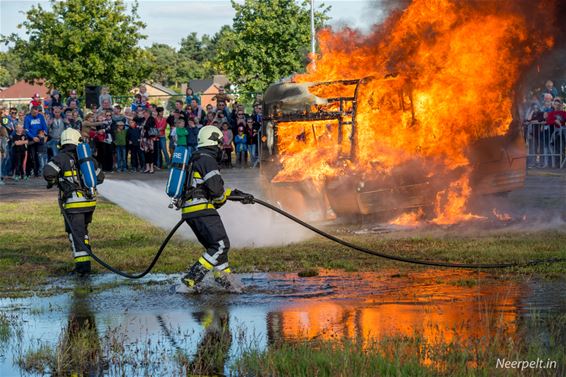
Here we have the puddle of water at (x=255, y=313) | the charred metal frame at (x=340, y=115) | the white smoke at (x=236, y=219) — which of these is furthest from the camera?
the charred metal frame at (x=340, y=115)

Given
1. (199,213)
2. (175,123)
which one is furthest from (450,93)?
(175,123)

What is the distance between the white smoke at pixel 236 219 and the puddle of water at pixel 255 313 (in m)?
3.11

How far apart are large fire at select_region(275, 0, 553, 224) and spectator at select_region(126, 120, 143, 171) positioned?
12708 millimetres

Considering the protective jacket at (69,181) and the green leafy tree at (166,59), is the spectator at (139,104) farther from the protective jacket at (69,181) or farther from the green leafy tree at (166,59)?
the green leafy tree at (166,59)

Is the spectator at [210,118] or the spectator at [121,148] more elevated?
the spectator at [210,118]

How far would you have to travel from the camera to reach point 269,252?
12719 millimetres

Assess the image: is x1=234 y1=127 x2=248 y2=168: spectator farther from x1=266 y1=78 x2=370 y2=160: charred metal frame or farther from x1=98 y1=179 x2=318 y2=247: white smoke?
x1=266 y1=78 x2=370 y2=160: charred metal frame

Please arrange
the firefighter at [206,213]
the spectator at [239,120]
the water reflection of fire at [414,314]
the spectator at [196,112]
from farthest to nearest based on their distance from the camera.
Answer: the spectator at [239,120], the spectator at [196,112], the firefighter at [206,213], the water reflection of fire at [414,314]

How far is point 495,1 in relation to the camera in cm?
1491

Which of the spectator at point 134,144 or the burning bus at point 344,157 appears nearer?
the burning bus at point 344,157

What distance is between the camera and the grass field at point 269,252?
1153 cm

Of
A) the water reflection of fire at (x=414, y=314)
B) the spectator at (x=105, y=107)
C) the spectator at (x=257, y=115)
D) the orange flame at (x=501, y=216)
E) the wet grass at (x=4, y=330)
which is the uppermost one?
the spectator at (x=105, y=107)

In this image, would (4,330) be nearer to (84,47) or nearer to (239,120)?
(239,120)

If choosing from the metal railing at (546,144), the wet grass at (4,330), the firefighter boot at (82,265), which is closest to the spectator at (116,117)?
the metal railing at (546,144)
